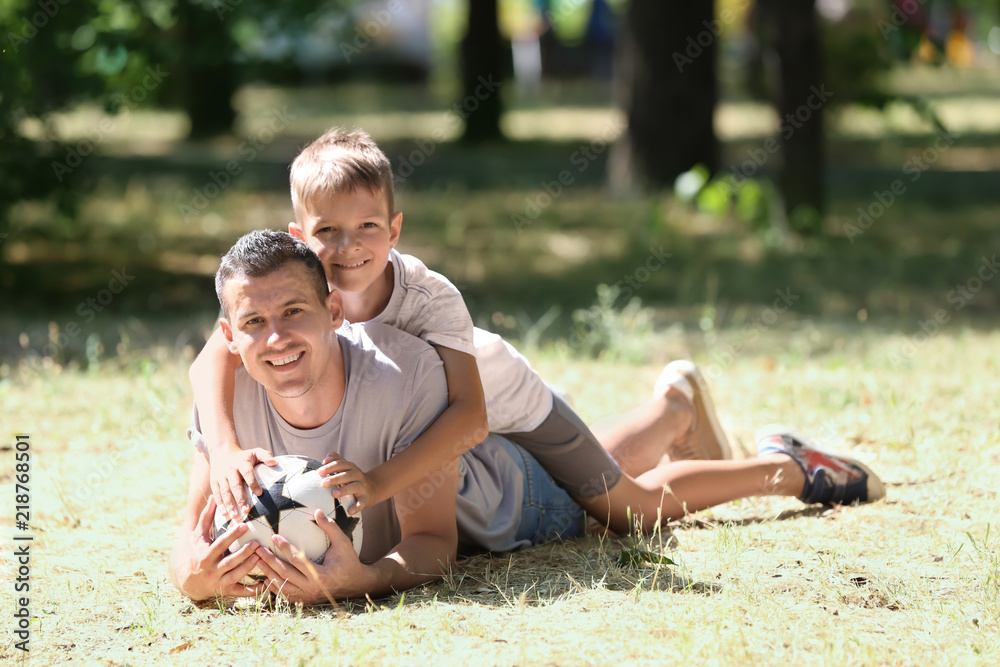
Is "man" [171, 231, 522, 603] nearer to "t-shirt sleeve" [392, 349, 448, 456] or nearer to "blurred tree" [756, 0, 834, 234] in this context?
"t-shirt sleeve" [392, 349, 448, 456]

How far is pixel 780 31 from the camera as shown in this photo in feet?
32.3

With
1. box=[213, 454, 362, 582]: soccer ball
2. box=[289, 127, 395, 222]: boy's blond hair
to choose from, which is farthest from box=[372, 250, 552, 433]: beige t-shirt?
box=[213, 454, 362, 582]: soccer ball

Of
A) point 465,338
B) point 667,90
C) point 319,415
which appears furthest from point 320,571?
point 667,90

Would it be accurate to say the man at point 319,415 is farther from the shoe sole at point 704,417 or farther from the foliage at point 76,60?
the foliage at point 76,60

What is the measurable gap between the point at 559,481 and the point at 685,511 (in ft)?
1.60

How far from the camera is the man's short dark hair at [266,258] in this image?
3.29 m

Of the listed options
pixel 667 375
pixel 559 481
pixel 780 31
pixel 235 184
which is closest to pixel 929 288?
pixel 780 31

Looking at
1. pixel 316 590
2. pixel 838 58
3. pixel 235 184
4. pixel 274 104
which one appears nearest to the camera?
pixel 316 590

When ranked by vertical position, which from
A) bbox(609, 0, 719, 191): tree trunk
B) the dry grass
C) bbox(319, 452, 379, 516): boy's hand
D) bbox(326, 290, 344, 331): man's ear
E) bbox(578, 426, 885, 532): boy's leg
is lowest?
the dry grass

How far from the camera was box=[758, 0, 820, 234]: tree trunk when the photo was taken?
32.2ft

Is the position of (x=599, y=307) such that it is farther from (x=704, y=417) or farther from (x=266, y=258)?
(x=266, y=258)

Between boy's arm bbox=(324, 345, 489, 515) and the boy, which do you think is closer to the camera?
boy's arm bbox=(324, 345, 489, 515)

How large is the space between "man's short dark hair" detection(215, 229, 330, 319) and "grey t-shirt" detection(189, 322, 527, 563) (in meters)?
0.27

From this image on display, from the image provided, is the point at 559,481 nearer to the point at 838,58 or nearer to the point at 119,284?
the point at 119,284
